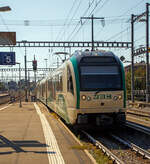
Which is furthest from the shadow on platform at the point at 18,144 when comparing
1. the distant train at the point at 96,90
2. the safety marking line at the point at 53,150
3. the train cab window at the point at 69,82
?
the train cab window at the point at 69,82

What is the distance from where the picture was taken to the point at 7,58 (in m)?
28.6

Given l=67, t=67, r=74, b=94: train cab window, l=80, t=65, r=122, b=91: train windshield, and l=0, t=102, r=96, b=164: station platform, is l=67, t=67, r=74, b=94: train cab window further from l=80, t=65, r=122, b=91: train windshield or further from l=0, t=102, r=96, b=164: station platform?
l=0, t=102, r=96, b=164: station platform

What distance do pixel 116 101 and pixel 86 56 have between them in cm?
207

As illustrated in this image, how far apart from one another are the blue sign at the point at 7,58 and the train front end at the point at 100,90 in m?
18.7

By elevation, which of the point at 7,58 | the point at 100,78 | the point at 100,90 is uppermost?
the point at 7,58

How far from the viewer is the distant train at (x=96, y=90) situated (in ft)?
34.4

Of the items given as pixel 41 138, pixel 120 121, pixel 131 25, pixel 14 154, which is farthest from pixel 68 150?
pixel 131 25

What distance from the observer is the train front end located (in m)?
10.5

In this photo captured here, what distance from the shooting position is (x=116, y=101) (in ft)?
35.3

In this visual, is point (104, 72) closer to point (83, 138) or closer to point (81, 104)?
point (81, 104)

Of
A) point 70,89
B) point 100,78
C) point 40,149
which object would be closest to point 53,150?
point 40,149

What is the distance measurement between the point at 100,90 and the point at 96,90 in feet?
0.49

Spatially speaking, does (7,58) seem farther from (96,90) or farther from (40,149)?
(40,149)

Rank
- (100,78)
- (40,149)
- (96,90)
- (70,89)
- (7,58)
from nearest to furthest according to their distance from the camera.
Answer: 1. (40,149)
2. (96,90)
3. (100,78)
4. (70,89)
5. (7,58)
